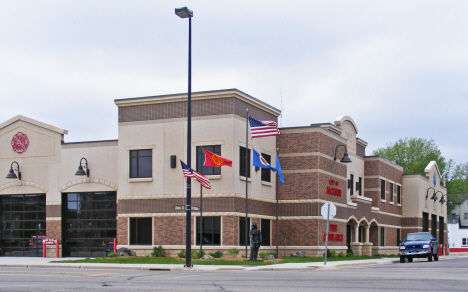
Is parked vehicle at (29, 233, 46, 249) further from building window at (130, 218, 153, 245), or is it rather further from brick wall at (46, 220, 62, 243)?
building window at (130, 218, 153, 245)

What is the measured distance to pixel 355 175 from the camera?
156 feet

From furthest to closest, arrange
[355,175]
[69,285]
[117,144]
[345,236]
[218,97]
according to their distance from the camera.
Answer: [355,175] → [345,236] → [117,144] → [218,97] → [69,285]

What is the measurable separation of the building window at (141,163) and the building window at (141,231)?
2.42 m

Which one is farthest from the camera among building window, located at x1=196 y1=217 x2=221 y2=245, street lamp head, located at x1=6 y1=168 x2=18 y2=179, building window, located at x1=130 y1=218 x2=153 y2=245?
street lamp head, located at x1=6 y1=168 x2=18 y2=179

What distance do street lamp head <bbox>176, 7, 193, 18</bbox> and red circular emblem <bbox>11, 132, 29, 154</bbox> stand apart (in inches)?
684

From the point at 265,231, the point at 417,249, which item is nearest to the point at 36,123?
the point at 265,231

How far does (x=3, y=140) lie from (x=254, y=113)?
15.1 m

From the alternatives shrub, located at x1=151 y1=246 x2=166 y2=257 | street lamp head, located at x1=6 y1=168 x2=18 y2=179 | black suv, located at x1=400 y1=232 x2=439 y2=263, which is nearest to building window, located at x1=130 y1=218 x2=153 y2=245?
shrub, located at x1=151 y1=246 x2=166 y2=257

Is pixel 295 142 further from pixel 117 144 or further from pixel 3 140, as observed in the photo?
pixel 3 140

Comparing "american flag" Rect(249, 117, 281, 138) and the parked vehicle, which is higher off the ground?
"american flag" Rect(249, 117, 281, 138)

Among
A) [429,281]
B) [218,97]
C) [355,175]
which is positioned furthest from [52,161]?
[429,281]

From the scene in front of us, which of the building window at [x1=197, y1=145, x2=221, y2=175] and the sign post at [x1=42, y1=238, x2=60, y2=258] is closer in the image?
the building window at [x1=197, y1=145, x2=221, y2=175]

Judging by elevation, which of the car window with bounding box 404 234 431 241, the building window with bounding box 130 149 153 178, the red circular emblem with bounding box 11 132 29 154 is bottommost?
the car window with bounding box 404 234 431 241

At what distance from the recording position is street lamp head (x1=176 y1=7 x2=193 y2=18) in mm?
23766
